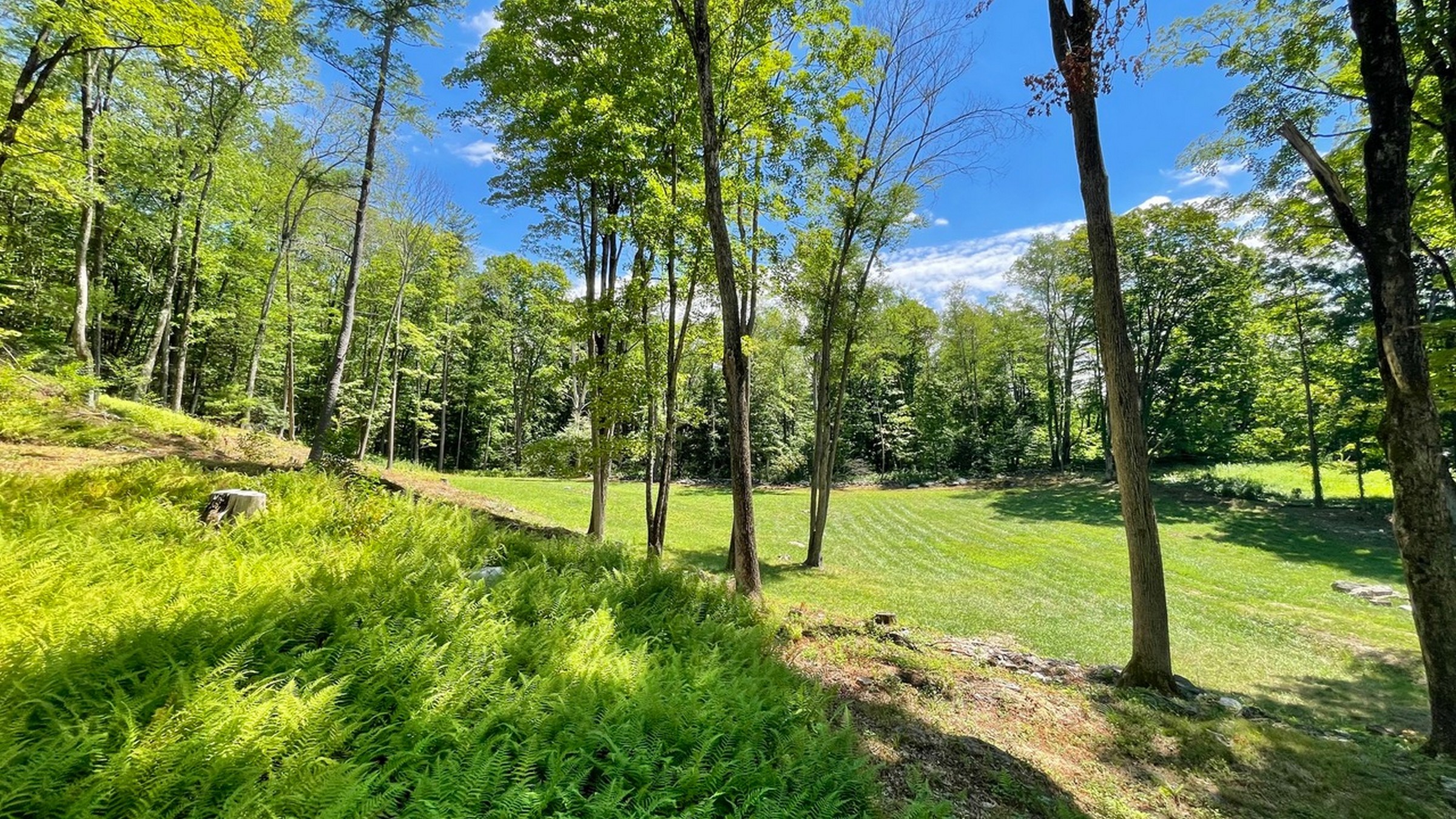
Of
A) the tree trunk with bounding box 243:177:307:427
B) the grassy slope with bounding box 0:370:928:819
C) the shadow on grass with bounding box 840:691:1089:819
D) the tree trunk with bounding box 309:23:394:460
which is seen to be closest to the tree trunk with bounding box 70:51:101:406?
the tree trunk with bounding box 243:177:307:427

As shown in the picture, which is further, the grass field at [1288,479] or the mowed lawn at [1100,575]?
the grass field at [1288,479]

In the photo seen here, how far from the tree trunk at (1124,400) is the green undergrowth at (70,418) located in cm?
1447

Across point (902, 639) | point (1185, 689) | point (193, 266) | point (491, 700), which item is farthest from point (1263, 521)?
point (193, 266)

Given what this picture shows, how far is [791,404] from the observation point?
3691 centimetres

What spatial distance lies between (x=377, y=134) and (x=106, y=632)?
10660 millimetres

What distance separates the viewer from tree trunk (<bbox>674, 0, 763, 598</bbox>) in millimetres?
5688

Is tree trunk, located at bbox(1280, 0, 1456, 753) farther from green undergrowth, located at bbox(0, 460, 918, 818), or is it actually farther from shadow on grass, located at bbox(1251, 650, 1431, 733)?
green undergrowth, located at bbox(0, 460, 918, 818)

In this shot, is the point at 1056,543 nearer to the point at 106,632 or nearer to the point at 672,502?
the point at 672,502

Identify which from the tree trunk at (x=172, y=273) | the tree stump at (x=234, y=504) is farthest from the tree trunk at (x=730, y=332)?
the tree trunk at (x=172, y=273)

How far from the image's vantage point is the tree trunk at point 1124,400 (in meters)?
5.36

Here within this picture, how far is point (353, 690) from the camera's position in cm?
265

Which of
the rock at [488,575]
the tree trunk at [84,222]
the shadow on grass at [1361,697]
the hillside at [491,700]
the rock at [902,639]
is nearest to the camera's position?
the hillside at [491,700]

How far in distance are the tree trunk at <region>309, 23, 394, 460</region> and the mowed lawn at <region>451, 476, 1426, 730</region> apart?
5.42 metres

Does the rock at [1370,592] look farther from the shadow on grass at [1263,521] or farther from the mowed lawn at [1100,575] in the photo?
the shadow on grass at [1263,521]
